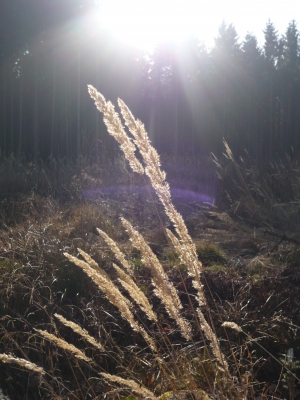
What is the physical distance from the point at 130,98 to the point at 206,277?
62.0 ft

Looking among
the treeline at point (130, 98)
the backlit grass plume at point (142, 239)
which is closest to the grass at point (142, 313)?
the backlit grass plume at point (142, 239)

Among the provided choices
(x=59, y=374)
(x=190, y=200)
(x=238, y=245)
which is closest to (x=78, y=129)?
(x=190, y=200)

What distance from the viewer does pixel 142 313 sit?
2.89 m

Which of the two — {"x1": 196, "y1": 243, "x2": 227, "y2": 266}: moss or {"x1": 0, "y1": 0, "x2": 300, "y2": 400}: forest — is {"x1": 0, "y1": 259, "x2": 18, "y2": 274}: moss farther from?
{"x1": 196, "y1": 243, "x2": 227, "y2": 266}: moss

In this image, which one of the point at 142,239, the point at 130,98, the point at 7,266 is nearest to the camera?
the point at 142,239

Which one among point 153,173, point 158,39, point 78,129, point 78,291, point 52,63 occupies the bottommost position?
point 78,291

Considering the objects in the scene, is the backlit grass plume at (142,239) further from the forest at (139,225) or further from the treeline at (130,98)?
the treeline at (130,98)

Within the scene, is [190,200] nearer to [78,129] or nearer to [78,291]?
[78,291]

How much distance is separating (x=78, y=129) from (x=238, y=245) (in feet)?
48.8

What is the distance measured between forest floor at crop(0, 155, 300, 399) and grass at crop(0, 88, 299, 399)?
1 centimetres

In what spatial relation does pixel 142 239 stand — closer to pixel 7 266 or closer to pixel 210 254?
pixel 7 266

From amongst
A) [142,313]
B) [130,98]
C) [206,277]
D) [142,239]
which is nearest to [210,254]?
[206,277]

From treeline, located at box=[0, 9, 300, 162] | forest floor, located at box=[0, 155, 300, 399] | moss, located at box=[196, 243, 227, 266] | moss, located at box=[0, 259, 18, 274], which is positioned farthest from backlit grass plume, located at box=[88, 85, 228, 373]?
treeline, located at box=[0, 9, 300, 162]

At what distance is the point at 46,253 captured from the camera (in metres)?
3.47
